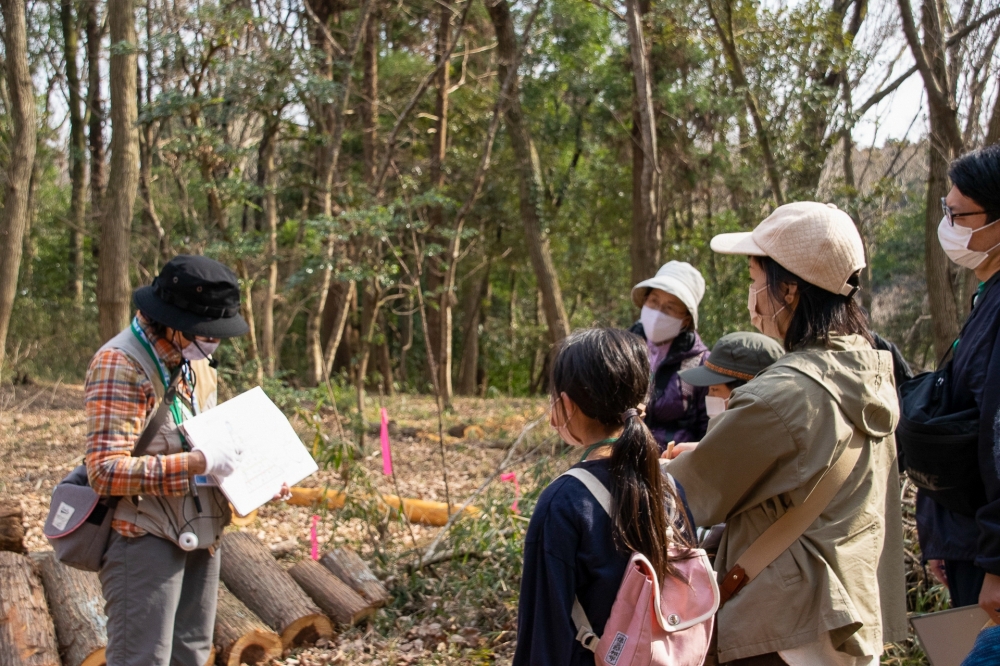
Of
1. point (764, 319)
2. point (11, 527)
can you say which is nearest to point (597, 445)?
point (764, 319)

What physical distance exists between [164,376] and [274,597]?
6.86ft

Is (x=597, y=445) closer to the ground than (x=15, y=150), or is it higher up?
closer to the ground

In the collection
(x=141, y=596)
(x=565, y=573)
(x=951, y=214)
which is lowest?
(x=141, y=596)

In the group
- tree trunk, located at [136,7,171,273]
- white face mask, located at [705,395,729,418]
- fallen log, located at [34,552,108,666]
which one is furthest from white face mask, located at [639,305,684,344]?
tree trunk, located at [136,7,171,273]

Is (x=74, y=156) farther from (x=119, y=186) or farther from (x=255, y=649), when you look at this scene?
(x=255, y=649)

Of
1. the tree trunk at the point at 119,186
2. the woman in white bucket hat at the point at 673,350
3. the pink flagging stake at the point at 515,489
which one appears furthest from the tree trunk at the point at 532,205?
the woman in white bucket hat at the point at 673,350

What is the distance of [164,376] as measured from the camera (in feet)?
9.41

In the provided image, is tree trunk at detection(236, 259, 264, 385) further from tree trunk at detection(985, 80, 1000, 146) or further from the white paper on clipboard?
tree trunk at detection(985, 80, 1000, 146)

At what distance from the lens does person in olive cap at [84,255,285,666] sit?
2697 millimetres

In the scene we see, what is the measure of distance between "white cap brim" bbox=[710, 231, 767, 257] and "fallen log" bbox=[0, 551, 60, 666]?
3400 millimetres

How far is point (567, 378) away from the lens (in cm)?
190

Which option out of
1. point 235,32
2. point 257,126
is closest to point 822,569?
point 235,32

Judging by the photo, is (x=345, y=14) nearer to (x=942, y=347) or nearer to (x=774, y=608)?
(x=942, y=347)

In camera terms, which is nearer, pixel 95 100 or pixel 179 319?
pixel 179 319
